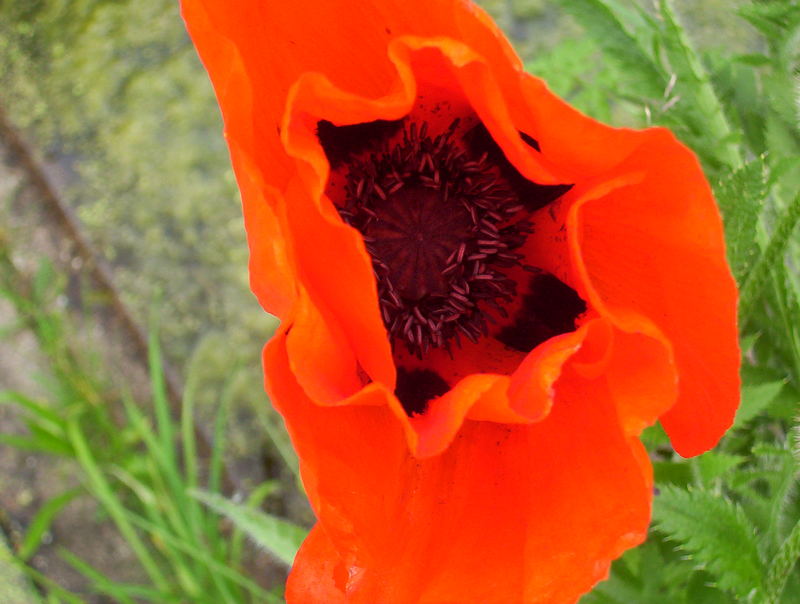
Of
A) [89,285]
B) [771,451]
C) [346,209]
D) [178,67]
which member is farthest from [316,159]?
[89,285]

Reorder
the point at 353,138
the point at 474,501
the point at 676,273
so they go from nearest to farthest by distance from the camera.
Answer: the point at 676,273, the point at 474,501, the point at 353,138

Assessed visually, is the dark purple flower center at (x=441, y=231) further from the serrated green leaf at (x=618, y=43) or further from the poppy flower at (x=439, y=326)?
the serrated green leaf at (x=618, y=43)

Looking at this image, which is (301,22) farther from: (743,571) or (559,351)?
(743,571)

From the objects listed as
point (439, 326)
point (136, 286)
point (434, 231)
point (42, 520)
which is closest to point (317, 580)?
point (439, 326)

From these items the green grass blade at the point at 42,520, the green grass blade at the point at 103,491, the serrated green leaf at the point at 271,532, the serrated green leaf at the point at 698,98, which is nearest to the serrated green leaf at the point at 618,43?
the serrated green leaf at the point at 698,98

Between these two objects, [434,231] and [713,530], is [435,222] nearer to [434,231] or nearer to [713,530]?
[434,231]

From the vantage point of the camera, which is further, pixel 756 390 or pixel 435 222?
pixel 435 222

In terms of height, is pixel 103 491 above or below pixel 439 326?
below
